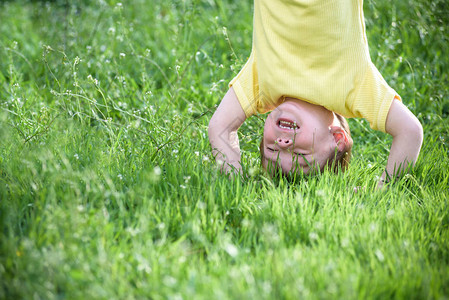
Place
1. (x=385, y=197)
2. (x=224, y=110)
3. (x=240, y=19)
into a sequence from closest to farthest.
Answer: (x=385, y=197), (x=224, y=110), (x=240, y=19)

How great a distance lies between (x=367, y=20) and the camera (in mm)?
4723

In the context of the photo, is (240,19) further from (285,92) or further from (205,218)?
(205,218)

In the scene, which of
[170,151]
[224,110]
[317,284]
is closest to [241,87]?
[224,110]

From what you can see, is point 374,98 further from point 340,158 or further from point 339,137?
point 340,158

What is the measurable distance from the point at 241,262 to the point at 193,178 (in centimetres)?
73

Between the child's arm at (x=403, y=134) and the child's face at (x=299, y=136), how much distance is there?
291 millimetres

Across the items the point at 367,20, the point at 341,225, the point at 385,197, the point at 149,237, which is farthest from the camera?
the point at 367,20

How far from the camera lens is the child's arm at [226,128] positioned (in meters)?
2.84

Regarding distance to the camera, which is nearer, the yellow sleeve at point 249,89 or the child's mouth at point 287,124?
the child's mouth at point 287,124

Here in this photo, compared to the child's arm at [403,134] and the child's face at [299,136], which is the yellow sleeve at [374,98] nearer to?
the child's arm at [403,134]

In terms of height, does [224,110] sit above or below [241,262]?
Answer: above

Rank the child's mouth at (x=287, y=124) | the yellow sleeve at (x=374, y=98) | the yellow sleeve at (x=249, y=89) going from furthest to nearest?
the yellow sleeve at (x=249, y=89) → the child's mouth at (x=287, y=124) → the yellow sleeve at (x=374, y=98)

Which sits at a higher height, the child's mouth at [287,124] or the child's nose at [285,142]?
the child's mouth at [287,124]

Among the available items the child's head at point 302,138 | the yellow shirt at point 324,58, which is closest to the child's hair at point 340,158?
the child's head at point 302,138
